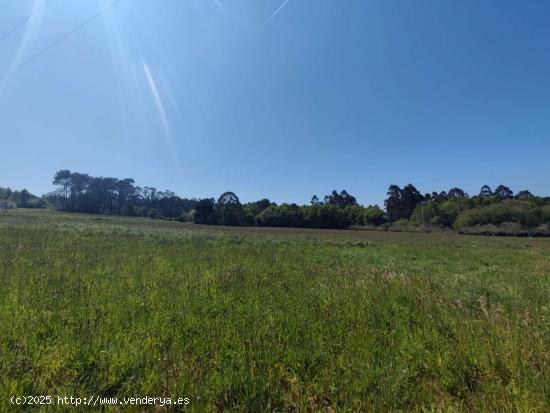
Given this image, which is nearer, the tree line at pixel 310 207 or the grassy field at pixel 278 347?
the grassy field at pixel 278 347

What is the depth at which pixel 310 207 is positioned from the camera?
4161 inches

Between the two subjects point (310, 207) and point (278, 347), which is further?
point (310, 207)

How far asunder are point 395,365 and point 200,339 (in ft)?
8.82

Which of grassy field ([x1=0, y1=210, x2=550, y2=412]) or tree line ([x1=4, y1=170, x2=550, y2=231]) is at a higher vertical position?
tree line ([x1=4, y1=170, x2=550, y2=231])

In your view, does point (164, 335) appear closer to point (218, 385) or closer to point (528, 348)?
point (218, 385)

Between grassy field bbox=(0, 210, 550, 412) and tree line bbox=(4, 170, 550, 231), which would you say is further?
tree line bbox=(4, 170, 550, 231)

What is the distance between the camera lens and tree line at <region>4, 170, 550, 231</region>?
8525cm

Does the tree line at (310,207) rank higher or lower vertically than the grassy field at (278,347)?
higher

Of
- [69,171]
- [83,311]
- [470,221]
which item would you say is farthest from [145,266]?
[69,171]

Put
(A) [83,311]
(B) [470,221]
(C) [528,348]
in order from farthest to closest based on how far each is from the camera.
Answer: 1. (B) [470,221]
2. (A) [83,311]
3. (C) [528,348]

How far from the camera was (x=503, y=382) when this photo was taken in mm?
3268

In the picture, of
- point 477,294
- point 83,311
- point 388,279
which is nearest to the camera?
point 83,311

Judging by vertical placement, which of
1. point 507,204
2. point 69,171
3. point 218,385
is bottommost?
point 218,385

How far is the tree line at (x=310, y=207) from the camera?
85.2 m
